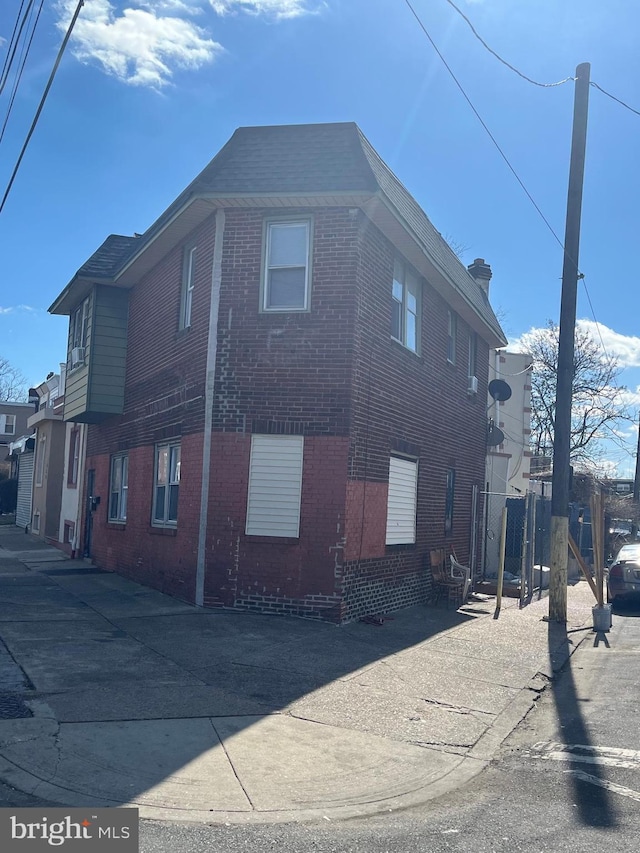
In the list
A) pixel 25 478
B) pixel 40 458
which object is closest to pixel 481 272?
Result: pixel 40 458

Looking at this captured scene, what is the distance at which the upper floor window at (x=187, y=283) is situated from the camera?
13289 millimetres

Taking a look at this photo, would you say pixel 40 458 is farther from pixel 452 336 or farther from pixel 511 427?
pixel 452 336

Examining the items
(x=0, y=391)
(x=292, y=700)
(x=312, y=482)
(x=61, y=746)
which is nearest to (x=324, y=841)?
(x=61, y=746)

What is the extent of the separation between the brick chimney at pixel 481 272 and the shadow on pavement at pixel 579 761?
13133 millimetres

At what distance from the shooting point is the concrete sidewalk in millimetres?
5086

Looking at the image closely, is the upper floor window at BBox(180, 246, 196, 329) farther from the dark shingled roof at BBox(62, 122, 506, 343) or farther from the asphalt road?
the asphalt road

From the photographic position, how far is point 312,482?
37.0ft

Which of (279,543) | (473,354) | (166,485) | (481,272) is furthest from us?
(481,272)

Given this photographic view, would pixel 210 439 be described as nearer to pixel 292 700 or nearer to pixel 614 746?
pixel 292 700

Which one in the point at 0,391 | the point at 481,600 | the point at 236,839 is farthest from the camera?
the point at 0,391

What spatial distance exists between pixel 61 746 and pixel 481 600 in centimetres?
1070

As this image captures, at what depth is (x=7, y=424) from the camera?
55.2 m

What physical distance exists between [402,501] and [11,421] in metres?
47.7

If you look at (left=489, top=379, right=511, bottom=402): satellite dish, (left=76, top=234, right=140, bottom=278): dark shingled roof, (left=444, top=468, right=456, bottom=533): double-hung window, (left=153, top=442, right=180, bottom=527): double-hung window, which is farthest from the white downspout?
(left=489, top=379, right=511, bottom=402): satellite dish
